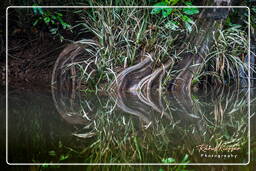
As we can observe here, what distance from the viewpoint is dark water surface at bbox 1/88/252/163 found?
1.36 meters

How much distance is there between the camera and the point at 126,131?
1.78 m

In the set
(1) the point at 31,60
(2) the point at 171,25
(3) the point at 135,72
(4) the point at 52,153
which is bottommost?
(4) the point at 52,153

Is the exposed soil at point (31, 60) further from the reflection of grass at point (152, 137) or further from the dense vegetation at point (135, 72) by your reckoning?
the reflection of grass at point (152, 137)

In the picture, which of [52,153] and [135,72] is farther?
[135,72]

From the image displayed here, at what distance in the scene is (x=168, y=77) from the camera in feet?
12.2

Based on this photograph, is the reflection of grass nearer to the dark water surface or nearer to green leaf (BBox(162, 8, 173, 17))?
the dark water surface

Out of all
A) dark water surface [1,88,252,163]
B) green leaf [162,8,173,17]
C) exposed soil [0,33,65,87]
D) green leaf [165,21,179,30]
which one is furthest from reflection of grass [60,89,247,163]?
exposed soil [0,33,65,87]

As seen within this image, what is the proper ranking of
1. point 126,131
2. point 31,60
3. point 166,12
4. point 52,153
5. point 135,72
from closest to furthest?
point 52,153
point 126,131
point 166,12
point 135,72
point 31,60

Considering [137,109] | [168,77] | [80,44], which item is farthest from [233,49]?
[137,109]

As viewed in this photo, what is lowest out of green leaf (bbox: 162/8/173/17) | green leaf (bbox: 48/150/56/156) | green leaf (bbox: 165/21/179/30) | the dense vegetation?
green leaf (bbox: 48/150/56/156)

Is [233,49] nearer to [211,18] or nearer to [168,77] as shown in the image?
[211,18]

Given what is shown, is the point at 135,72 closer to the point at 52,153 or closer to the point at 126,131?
the point at 126,131

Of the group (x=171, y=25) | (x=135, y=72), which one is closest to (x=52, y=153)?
(x=135, y=72)

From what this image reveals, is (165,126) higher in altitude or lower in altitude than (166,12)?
lower
